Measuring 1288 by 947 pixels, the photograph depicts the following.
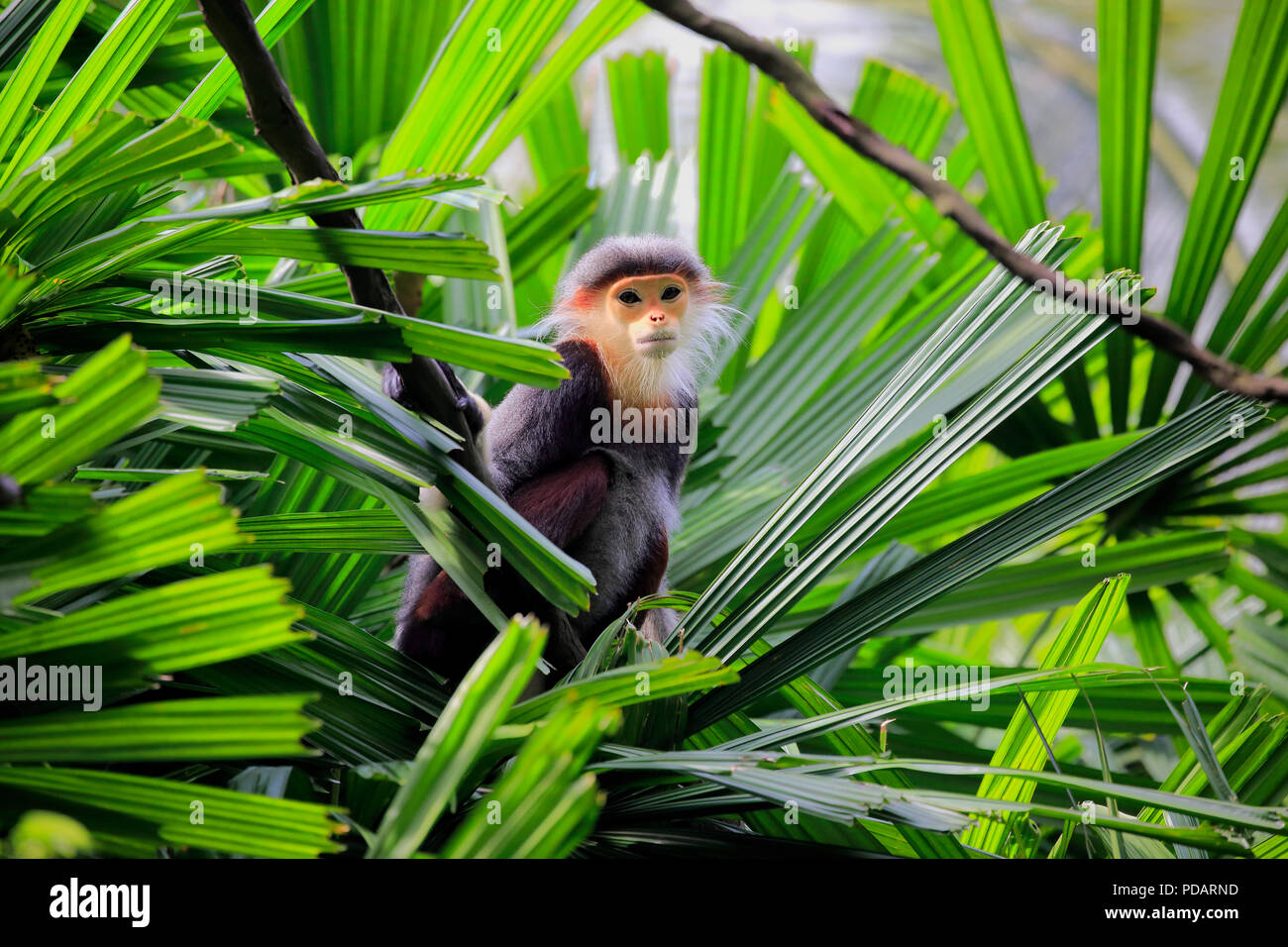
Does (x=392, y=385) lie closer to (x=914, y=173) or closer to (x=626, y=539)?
(x=626, y=539)

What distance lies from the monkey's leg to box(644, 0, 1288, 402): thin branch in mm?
1164

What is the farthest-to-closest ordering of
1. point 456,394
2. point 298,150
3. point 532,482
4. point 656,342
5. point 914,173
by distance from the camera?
point 656,342 < point 532,482 < point 456,394 < point 298,150 < point 914,173

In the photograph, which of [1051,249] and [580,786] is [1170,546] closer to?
[1051,249]

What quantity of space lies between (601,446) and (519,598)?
66cm

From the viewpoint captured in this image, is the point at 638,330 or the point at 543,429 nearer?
the point at 543,429

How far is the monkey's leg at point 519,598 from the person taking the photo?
181 cm

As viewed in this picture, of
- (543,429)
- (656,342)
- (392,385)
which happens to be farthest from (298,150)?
(656,342)

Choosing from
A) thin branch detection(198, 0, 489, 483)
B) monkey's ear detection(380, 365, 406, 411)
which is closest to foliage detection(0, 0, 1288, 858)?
thin branch detection(198, 0, 489, 483)

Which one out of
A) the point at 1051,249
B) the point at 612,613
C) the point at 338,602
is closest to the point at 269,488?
the point at 338,602

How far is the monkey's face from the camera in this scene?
101 inches

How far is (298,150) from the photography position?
3.94 ft

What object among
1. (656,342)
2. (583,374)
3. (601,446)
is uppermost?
(656,342)

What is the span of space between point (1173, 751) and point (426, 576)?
1.87m
